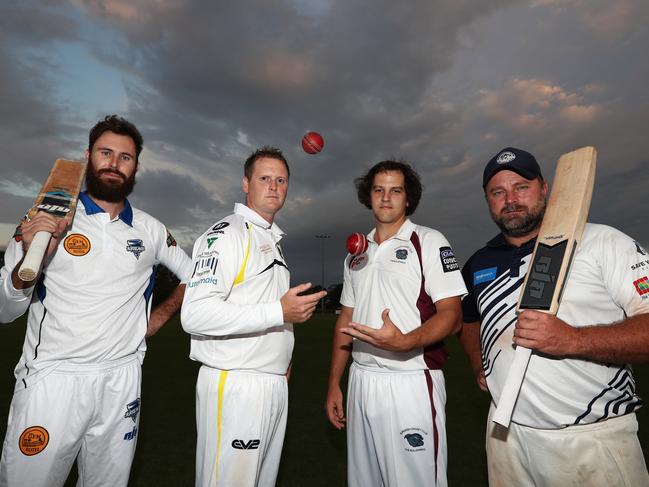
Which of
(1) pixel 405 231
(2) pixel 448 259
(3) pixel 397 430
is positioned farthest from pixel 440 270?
(3) pixel 397 430

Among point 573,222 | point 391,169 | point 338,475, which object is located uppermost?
point 391,169

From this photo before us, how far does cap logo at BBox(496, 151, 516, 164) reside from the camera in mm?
2305

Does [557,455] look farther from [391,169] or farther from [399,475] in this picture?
[391,169]

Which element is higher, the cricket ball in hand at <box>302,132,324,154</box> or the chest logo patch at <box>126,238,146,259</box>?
the cricket ball in hand at <box>302,132,324,154</box>

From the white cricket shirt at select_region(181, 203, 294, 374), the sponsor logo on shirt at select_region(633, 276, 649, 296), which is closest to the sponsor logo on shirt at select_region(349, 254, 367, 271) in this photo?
the white cricket shirt at select_region(181, 203, 294, 374)

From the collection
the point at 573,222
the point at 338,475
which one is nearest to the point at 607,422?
the point at 573,222

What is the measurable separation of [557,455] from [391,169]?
1764 mm

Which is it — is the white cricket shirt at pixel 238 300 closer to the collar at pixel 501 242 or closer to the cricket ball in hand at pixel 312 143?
the cricket ball in hand at pixel 312 143

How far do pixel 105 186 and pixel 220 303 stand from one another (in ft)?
3.74

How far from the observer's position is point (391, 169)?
2.81 metres

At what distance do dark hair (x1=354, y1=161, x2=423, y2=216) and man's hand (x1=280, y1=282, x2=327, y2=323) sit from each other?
3.62ft

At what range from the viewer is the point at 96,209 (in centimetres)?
257

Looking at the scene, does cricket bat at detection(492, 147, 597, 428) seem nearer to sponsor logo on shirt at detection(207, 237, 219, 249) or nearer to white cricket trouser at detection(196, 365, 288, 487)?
white cricket trouser at detection(196, 365, 288, 487)

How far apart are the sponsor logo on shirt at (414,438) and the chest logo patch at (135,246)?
5.96 feet
